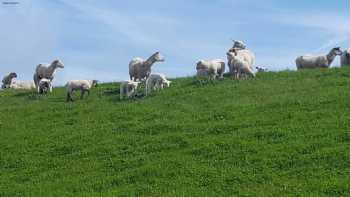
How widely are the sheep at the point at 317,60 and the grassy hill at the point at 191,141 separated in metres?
4.33

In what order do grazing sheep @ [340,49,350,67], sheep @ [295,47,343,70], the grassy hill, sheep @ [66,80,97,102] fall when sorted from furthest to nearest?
grazing sheep @ [340,49,350,67] → sheep @ [295,47,343,70] → sheep @ [66,80,97,102] → the grassy hill

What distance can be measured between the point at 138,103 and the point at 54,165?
7929 millimetres

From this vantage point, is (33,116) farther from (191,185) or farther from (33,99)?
(191,185)

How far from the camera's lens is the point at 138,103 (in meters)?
30.8

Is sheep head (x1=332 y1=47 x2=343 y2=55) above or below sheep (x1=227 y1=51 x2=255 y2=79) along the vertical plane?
above

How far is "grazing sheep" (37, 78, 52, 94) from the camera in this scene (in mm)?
36219

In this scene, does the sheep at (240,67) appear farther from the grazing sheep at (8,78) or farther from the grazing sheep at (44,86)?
the grazing sheep at (8,78)

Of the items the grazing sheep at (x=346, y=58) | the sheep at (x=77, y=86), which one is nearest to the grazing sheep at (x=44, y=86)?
the sheep at (x=77, y=86)

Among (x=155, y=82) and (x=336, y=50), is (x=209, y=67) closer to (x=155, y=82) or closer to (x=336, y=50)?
(x=155, y=82)

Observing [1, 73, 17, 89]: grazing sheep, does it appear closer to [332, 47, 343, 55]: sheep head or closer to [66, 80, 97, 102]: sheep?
[66, 80, 97, 102]: sheep

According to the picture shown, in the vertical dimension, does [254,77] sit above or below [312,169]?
above

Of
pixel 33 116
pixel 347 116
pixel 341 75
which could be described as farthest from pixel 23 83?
pixel 347 116

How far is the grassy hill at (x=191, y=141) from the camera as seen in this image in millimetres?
19969

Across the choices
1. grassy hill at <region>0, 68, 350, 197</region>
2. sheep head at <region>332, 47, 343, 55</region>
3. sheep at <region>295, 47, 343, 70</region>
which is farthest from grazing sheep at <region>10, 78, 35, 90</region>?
sheep head at <region>332, 47, 343, 55</region>
